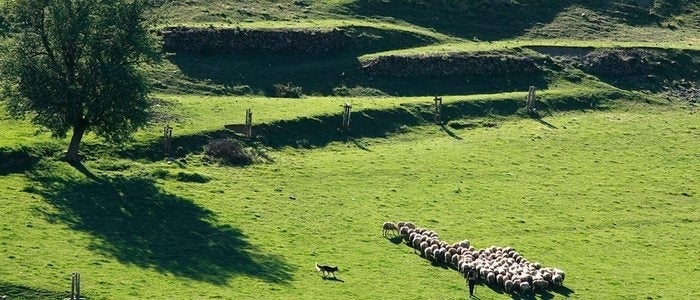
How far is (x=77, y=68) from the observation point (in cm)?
7062

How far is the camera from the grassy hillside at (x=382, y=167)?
5831cm

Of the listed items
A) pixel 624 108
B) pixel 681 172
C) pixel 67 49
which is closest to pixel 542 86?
pixel 624 108

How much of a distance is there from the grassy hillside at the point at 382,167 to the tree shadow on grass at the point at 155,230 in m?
0.16

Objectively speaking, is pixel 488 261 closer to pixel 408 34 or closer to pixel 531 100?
pixel 531 100

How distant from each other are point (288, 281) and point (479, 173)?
24.3m

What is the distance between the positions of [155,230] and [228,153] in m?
13.9

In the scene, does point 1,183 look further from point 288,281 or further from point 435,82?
point 435,82

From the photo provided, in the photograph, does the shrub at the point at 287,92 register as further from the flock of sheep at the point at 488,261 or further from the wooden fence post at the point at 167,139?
the flock of sheep at the point at 488,261

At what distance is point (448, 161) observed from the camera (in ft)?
262

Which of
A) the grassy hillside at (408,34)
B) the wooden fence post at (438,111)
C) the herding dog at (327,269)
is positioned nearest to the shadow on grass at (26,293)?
the herding dog at (327,269)

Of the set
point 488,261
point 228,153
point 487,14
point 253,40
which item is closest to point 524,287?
point 488,261

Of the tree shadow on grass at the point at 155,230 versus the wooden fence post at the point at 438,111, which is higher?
the wooden fence post at the point at 438,111

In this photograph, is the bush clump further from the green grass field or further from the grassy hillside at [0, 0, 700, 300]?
the green grass field

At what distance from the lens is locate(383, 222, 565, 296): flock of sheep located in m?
58.3
